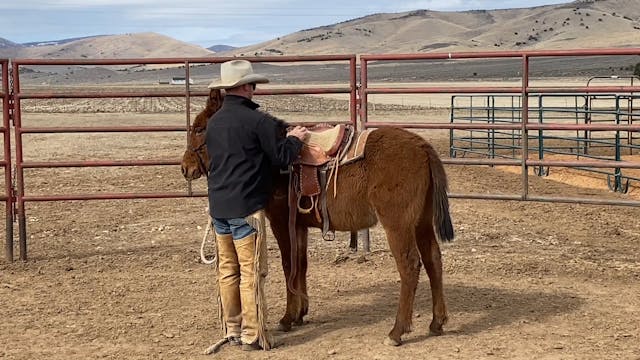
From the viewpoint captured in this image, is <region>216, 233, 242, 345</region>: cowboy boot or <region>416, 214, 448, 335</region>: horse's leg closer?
<region>216, 233, 242, 345</region>: cowboy boot

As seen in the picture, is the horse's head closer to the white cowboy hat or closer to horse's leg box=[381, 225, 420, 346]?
the white cowboy hat

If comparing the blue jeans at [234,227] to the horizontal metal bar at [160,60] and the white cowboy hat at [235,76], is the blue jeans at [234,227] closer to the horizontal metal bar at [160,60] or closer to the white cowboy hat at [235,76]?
the white cowboy hat at [235,76]

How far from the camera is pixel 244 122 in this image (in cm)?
484

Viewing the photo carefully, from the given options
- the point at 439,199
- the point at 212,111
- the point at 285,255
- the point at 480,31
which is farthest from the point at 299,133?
the point at 480,31

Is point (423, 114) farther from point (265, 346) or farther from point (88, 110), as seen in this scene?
point (265, 346)

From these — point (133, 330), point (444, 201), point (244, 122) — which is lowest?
point (133, 330)

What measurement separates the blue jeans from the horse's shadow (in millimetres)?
796

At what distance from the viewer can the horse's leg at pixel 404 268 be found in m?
5.05

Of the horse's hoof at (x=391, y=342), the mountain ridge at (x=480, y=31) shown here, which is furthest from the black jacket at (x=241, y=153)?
the mountain ridge at (x=480, y=31)

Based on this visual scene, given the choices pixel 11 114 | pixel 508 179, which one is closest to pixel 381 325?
pixel 11 114

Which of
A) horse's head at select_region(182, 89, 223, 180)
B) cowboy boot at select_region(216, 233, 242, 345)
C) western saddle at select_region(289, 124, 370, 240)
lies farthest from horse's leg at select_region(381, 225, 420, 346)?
horse's head at select_region(182, 89, 223, 180)

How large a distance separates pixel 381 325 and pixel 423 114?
21.6 m

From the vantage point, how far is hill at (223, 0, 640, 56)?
107 metres

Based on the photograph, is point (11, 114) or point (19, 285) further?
point (11, 114)
